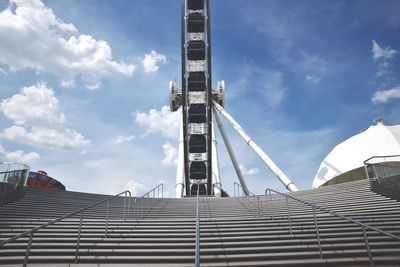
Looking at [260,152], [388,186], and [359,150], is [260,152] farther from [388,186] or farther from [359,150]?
[388,186]

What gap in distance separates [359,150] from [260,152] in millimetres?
9401

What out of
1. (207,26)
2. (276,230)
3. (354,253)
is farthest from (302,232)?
(207,26)

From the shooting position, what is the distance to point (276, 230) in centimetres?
634

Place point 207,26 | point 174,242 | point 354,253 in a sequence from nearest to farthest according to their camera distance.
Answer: point 354,253 → point 174,242 → point 207,26

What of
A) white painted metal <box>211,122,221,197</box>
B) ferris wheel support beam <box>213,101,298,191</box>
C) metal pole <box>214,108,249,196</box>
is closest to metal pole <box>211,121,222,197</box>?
white painted metal <box>211,122,221,197</box>

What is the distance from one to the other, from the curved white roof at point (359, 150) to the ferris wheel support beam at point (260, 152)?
658 cm

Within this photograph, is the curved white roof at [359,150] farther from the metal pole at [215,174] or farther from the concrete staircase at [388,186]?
the concrete staircase at [388,186]

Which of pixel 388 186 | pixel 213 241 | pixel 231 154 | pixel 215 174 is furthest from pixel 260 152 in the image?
pixel 213 241

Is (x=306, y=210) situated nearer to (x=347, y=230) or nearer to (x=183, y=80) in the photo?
(x=347, y=230)

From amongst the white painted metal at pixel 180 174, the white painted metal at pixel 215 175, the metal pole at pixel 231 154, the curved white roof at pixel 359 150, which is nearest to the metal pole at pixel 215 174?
the white painted metal at pixel 215 175

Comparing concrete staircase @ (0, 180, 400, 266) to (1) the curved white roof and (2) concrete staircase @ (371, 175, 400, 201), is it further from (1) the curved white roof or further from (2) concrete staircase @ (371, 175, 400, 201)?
(1) the curved white roof

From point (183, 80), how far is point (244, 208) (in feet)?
62.9

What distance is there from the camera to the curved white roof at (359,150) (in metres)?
24.3

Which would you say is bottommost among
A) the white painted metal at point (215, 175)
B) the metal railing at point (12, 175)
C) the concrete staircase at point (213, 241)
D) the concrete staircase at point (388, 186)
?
the concrete staircase at point (213, 241)
